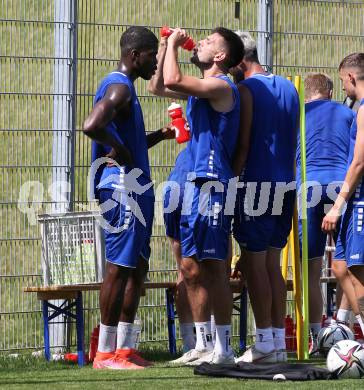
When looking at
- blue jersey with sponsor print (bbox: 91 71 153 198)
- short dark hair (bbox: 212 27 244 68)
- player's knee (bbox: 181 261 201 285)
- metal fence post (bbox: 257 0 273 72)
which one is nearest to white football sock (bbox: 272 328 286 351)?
player's knee (bbox: 181 261 201 285)

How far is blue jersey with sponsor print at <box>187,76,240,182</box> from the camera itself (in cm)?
768

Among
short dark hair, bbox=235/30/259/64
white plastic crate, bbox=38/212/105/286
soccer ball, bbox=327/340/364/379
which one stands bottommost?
soccer ball, bbox=327/340/364/379

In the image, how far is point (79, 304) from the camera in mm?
8781

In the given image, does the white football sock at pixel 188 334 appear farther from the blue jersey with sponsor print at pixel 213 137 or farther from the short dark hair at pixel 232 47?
the short dark hair at pixel 232 47

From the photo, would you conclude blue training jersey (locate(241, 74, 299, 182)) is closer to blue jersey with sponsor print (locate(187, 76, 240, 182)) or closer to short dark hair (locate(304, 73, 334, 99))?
blue jersey with sponsor print (locate(187, 76, 240, 182))

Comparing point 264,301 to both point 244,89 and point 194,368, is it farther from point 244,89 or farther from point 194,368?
point 244,89

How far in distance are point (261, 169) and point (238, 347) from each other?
2.62m

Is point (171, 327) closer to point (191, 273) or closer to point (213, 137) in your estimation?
point (191, 273)

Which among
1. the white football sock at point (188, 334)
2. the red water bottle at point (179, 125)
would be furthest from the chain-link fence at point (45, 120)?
the red water bottle at point (179, 125)

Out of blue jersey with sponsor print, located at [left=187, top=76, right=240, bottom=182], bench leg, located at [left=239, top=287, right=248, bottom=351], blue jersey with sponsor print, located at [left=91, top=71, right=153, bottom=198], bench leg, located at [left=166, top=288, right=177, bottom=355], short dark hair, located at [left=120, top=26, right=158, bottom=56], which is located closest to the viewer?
blue jersey with sponsor print, located at [left=187, top=76, right=240, bottom=182]

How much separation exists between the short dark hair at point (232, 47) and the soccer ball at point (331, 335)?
91.4 inches

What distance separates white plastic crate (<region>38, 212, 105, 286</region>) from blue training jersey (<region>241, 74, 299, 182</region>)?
1.52 metres

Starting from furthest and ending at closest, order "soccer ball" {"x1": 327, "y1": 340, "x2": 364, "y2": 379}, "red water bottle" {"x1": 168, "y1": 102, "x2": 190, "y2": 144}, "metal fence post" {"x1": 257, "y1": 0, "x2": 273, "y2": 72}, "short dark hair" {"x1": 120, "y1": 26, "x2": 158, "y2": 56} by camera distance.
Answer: "metal fence post" {"x1": 257, "y1": 0, "x2": 273, "y2": 72}, "red water bottle" {"x1": 168, "y1": 102, "x2": 190, "y2": 144}, "short dark hair" {"x1": 120, "y1": 26, "x2": 158, "y2": 56}, "soccer ball" {"x1": 327, "y1": 340, "x2": 364, "y2": 379}

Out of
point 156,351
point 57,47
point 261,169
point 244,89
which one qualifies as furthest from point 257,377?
point 57,47
